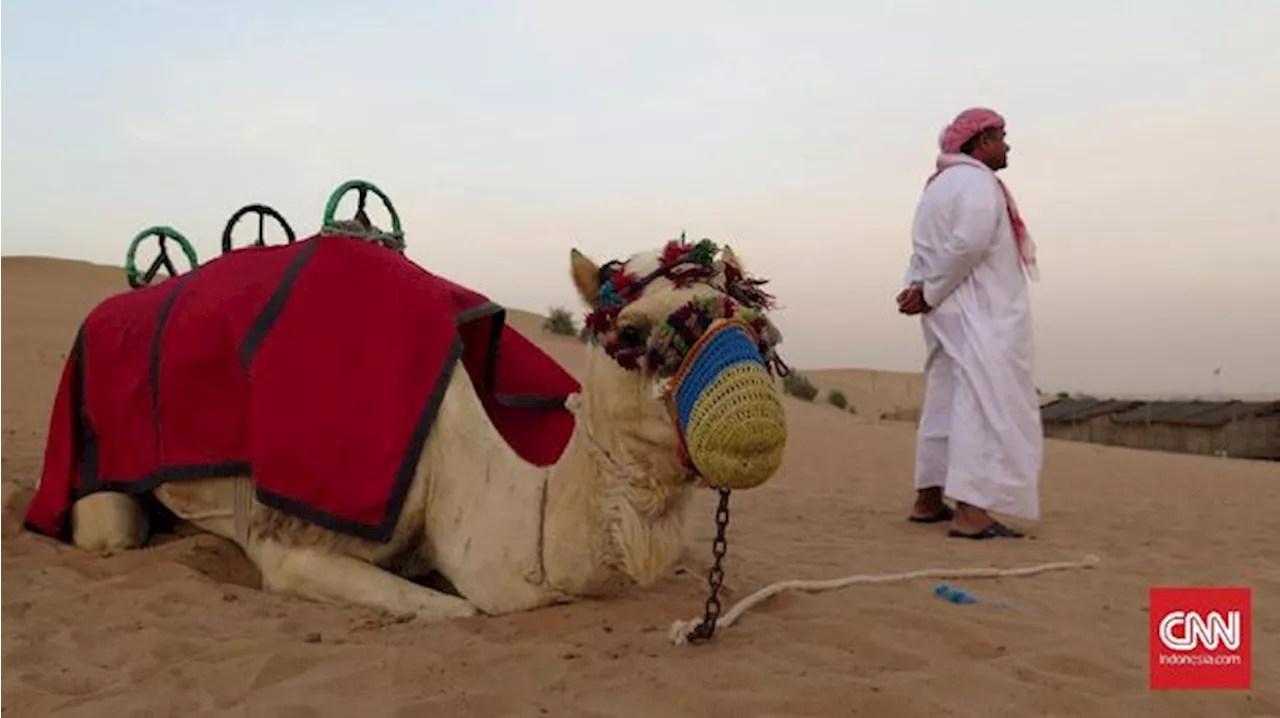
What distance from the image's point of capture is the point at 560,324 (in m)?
30.6

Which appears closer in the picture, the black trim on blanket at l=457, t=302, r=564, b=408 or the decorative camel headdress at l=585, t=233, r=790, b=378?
the decorative camel headdress at l=585, t=233, r=790, b=378

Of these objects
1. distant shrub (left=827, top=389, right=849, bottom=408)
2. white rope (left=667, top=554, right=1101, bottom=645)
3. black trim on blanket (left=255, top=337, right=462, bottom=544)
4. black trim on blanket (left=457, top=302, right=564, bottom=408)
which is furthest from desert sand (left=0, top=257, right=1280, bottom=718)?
distant shrub (left=827, top=389, right=849, bottom=408)

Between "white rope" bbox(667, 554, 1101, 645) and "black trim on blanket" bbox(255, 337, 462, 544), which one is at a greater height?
"black trim on blanket" bbox(255, 337, 462, 544)

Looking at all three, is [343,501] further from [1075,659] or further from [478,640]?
[1075,659]

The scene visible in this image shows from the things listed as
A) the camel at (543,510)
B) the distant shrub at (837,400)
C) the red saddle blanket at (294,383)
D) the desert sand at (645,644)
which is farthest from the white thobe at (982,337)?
the distant shrub at (837,400)

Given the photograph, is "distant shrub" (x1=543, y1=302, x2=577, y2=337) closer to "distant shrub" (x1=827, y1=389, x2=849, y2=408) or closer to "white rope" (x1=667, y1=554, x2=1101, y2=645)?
"distant shrub" (x1=827, y1=389, x2=849, y2=408)

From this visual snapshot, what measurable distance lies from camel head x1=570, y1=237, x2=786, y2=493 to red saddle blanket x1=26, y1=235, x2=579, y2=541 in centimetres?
88

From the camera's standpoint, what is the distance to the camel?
3.20 m

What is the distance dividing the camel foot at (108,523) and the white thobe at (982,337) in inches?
158

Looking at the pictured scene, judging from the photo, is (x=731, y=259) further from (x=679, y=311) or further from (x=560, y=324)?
(x=560, y=324)

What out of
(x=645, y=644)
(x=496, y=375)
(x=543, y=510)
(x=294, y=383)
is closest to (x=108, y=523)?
(x=294, y=383)

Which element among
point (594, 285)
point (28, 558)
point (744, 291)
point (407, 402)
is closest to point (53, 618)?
point (28, 558)

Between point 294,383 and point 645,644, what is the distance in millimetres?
1537

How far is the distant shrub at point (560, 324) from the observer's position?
30.2 metres
